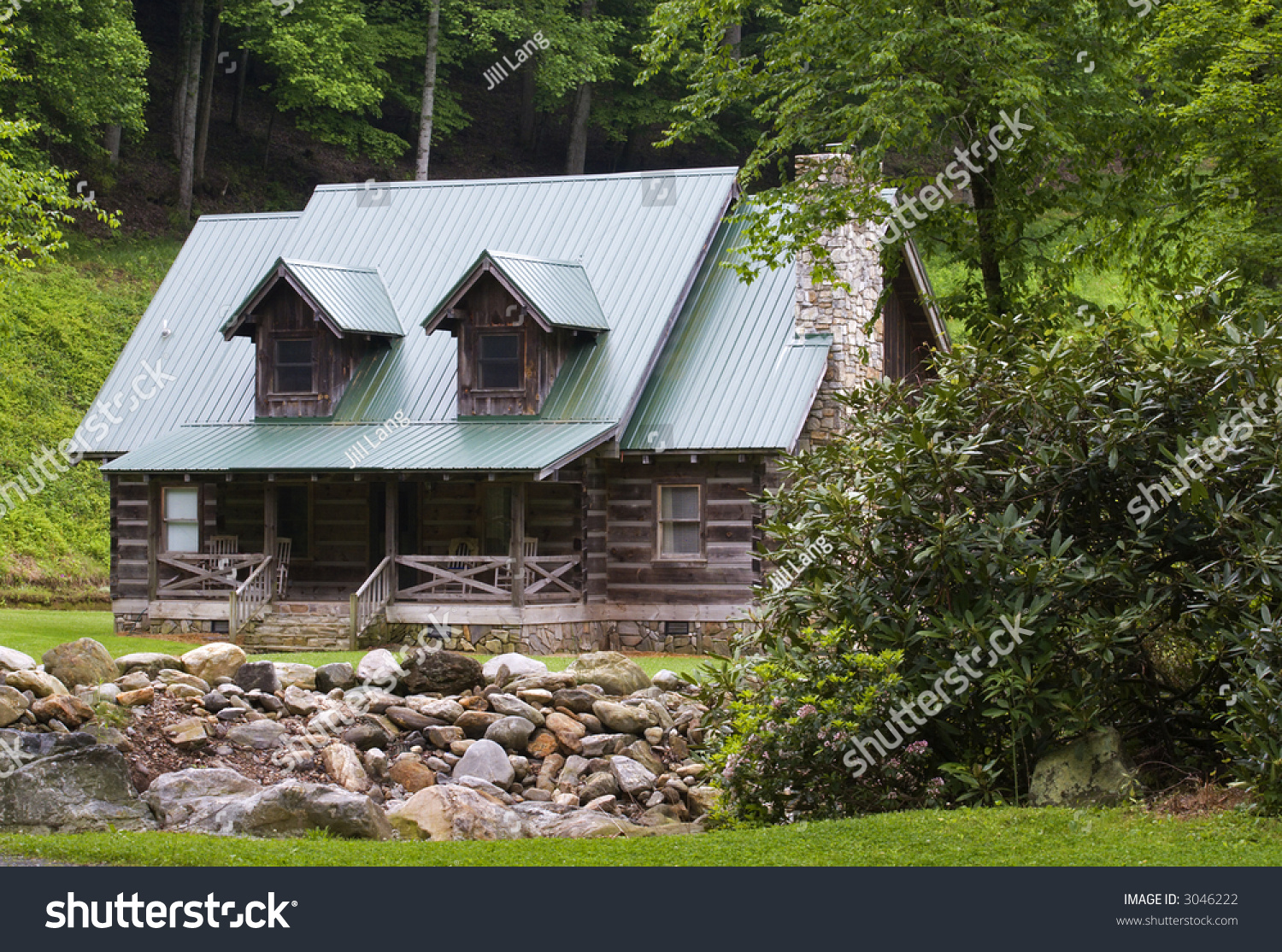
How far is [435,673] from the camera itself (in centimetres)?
1711

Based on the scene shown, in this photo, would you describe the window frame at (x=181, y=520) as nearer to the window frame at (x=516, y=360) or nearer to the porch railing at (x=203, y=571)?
the porch railing at (x=203, y=571)

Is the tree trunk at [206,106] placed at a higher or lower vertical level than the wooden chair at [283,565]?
higher

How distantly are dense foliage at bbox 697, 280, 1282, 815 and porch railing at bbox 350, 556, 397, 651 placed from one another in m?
12.4

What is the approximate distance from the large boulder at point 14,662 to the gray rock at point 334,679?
3.17 meters

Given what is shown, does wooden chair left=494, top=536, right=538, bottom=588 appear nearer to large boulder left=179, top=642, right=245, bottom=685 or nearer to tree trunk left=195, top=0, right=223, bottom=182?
large boulder left=179, top=642, right=245, bottom=685

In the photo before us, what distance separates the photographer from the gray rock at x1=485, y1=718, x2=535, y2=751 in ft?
51.8

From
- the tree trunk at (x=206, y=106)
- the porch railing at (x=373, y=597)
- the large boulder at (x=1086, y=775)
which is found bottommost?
the large boulder at (x=1086, y=775)

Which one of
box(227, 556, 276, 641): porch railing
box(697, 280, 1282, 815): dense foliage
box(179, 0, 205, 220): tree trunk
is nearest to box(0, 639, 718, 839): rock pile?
box(697, 280, 1282, 815): dense foliage

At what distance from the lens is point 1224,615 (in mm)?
10422

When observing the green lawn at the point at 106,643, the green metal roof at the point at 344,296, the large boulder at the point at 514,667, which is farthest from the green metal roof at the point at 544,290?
the large boulder at the point at 514,667

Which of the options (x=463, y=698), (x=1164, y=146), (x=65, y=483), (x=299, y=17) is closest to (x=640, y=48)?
(x=1164, y=146)

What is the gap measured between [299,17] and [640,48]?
28.5m

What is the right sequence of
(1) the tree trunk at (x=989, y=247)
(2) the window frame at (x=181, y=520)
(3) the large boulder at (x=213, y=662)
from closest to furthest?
(3) the large boulder at (x=213, y=662), (1) the tree trunk at (x=989, y=247), (2) the window frame at (x=181, y=520)

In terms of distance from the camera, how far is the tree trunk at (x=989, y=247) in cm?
1830
